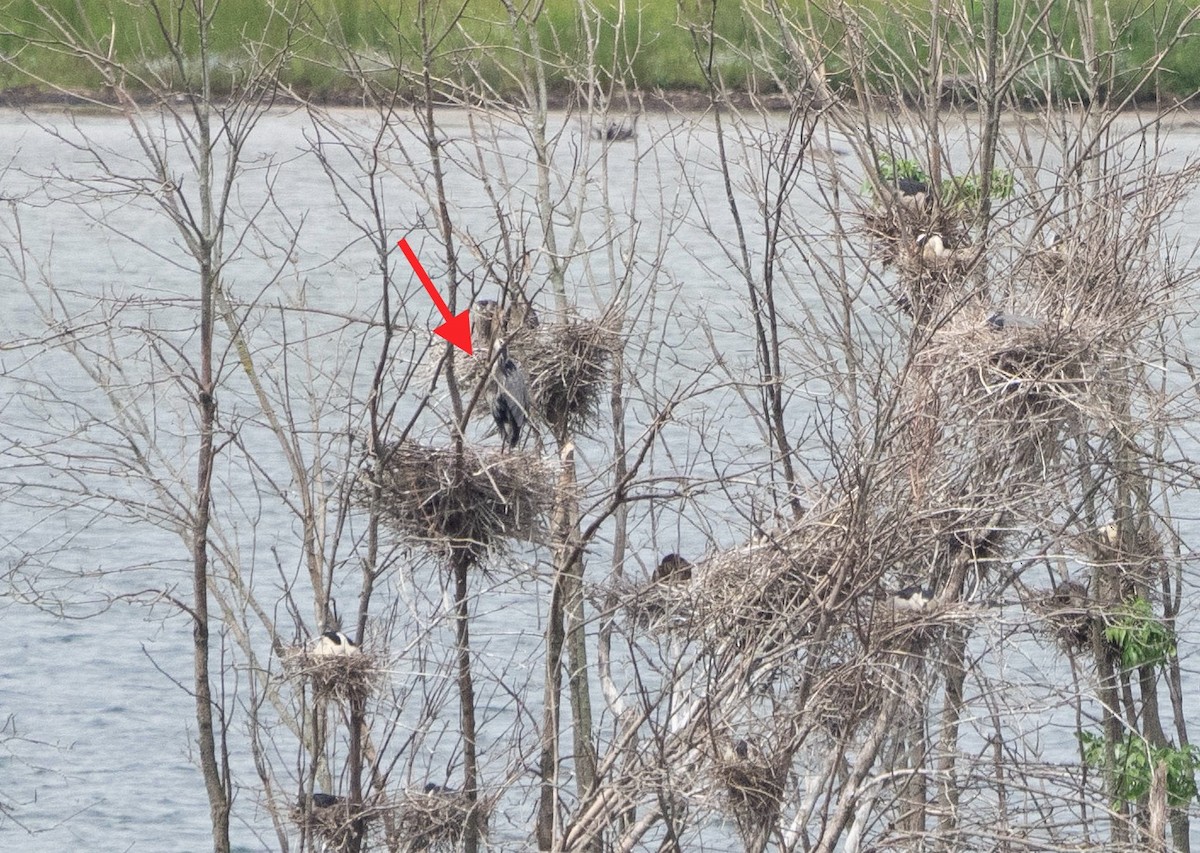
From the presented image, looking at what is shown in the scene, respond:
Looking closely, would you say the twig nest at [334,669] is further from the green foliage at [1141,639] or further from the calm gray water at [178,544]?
the green foliage at [1141,639]

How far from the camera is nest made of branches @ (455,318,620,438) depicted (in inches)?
297

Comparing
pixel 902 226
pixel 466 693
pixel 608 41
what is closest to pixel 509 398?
pixel 466 693

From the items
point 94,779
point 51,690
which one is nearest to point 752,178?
point 94,779

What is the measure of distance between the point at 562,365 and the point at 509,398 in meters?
0.30

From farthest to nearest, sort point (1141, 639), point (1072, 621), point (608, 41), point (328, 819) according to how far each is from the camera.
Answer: point (608, 41)
point (1141, 639)
point (1072, 621)
point (328, 819)

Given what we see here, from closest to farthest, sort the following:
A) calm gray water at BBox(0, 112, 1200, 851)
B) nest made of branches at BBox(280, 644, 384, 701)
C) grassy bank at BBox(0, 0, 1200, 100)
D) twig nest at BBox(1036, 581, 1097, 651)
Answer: nest made of branches at BBox(280, 644, 384, 701) < grassy bank at BBox(0, 0, 1200, 100) < twig nest at BBox(1036, 581, 1097, 651) < calm gray water at BBox(0, 112, 1200, 851)

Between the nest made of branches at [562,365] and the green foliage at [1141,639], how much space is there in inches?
154

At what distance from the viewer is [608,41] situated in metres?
21.5

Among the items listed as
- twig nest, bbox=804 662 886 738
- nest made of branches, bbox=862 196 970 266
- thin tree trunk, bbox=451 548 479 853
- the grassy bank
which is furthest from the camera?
the grassy bank

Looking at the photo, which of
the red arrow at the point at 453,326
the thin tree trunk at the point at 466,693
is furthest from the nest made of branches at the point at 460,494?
the red arrow at the point at 453,326

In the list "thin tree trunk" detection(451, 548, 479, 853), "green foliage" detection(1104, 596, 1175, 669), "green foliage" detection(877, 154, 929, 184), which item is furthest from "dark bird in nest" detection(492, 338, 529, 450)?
"green foliage" detection(1104, 596, 1175, 669)

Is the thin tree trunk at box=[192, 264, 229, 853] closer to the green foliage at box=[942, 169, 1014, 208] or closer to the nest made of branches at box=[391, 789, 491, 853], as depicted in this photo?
the nest made of branches at box=[391, 789, 491, 853]

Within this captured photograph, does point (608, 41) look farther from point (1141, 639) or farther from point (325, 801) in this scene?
point (325, 801)

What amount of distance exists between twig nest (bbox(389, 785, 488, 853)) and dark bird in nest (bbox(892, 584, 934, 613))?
88.3 inches
